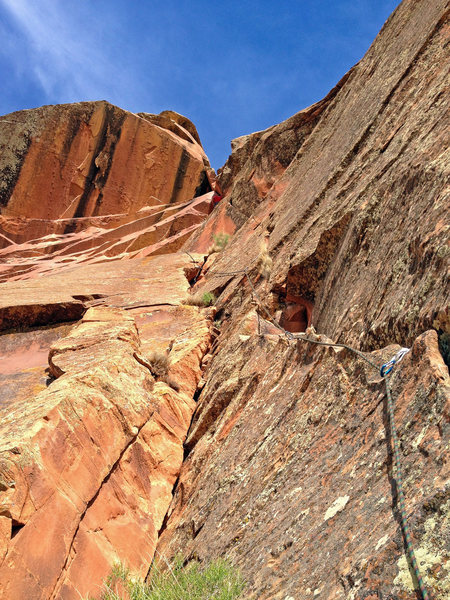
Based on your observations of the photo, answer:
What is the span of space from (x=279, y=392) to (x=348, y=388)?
154cm

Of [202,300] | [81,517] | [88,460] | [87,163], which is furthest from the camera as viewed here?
[87,163]

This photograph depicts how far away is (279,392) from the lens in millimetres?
5957

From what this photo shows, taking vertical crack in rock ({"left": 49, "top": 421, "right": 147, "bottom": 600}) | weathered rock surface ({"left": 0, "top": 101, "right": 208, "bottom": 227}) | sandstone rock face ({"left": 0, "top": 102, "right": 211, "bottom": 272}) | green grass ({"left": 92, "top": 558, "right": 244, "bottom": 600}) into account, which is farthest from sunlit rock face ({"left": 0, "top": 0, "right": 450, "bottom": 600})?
weathered rock surface ({"left": 0, "top": 101, "right": 208, "bottom": 227})

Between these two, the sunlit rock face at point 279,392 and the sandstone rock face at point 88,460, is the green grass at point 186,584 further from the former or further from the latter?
the sandstone rock face at point 88,460

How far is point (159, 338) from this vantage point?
35.8 ft

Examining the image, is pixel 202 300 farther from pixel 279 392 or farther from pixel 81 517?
pixel 81 517

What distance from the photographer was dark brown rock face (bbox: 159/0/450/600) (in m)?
3.04

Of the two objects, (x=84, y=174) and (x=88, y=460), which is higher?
(x=84, y=174)

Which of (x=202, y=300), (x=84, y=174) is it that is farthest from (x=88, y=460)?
(x=84, y=174)

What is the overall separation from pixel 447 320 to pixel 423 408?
0.90 meters

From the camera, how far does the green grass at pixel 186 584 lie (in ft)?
12.5

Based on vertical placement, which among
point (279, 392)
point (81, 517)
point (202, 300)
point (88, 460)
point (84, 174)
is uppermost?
point (84, 174)

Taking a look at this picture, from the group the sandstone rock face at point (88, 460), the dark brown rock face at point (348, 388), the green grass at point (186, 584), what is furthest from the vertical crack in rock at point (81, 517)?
the dark brown rock face at point (348, 388)

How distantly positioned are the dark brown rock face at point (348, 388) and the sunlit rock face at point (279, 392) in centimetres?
2
